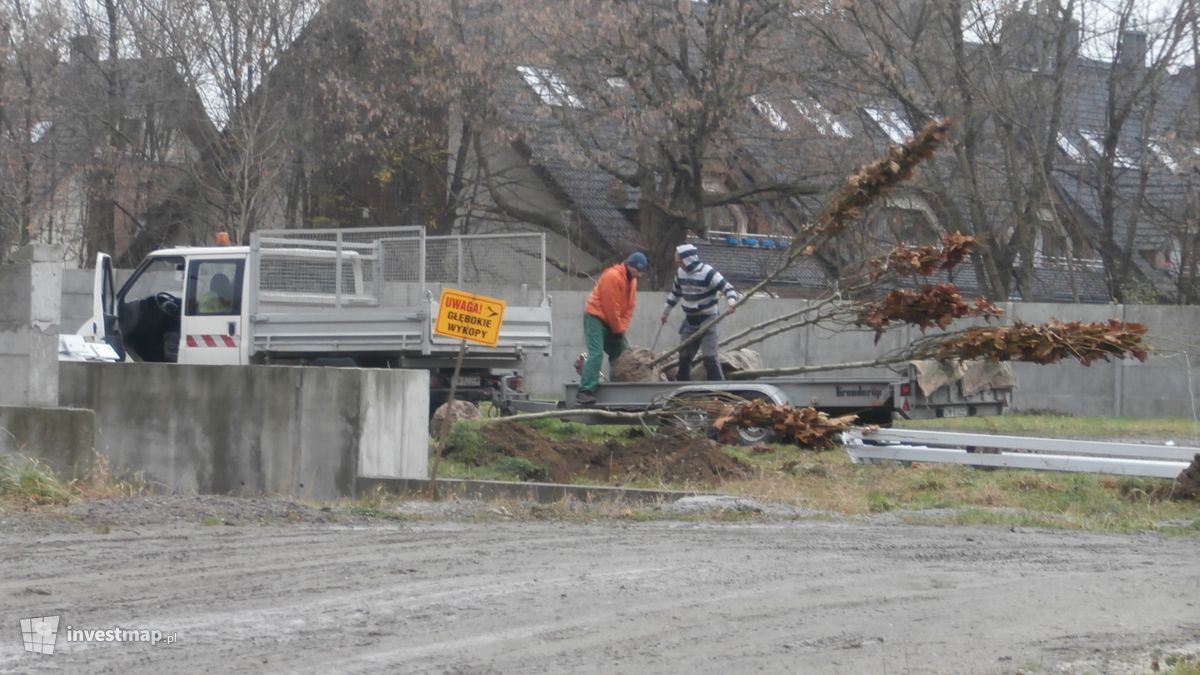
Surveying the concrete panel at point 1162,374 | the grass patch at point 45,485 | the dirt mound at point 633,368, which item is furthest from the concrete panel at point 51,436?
the concrete panel at point 1162,374

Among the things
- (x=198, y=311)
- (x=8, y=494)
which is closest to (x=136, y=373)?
(x=8, y=494)

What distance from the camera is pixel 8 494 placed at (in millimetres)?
9664

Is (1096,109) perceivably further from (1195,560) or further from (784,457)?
(1195,560)

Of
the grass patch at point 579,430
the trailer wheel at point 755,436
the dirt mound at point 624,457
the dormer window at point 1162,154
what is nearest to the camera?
the dirt mound at point 624,457

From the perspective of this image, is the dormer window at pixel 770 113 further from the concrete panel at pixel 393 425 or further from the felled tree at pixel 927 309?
the concrete panel at pixel 393 425

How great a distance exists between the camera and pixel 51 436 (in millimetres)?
10633

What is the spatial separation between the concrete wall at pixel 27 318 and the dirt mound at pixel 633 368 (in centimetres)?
602

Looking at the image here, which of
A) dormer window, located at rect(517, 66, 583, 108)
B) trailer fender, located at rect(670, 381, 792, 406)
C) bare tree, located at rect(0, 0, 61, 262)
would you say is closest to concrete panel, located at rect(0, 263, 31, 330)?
trailer fender, located at rect(670, 381, 792, 406)

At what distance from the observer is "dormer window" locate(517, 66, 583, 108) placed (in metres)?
26.4

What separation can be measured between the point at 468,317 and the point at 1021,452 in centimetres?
499

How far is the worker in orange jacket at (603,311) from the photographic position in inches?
581

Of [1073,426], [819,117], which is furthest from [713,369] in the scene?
[819,117]

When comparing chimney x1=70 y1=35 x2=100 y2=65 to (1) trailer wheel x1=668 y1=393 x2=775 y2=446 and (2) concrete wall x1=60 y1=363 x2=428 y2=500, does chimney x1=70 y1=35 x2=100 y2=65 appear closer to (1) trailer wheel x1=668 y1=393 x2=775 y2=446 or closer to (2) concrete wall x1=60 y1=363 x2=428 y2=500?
(2) concrete wall x1=60 y1=363 x2=428 y2=500

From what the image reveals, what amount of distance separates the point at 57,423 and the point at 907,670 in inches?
287
